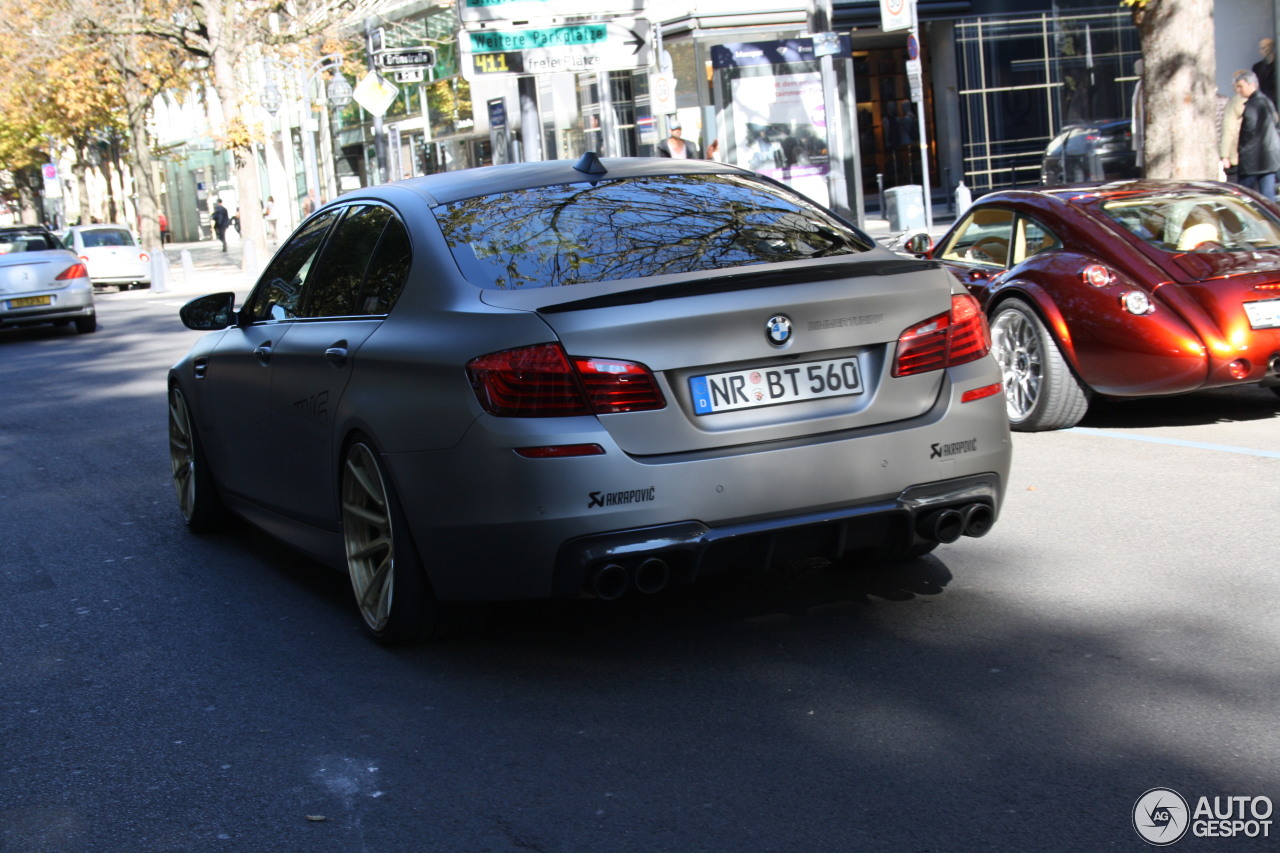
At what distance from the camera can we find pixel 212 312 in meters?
6.45

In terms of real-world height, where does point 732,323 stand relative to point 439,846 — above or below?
above

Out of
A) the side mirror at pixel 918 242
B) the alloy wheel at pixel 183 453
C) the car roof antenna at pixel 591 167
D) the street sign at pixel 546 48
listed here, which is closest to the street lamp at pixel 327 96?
the street sign at pixel 546 48

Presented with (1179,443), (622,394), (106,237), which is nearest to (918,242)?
(1179,443)

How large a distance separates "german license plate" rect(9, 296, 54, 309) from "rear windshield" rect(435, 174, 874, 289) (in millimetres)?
17963

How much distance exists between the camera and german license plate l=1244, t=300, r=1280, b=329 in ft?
25.3

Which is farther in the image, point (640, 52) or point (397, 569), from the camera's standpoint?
point (640, 52)

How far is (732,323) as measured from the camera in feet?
14.1

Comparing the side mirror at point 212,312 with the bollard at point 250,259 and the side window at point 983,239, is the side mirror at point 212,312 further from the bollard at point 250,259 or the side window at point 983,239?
the bollard at point 250,259

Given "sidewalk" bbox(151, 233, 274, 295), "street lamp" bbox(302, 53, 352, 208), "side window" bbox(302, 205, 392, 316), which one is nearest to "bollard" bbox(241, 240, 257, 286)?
"sidewalk" bbox(151, 233, 274, 295)

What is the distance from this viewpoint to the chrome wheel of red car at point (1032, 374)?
8305mm

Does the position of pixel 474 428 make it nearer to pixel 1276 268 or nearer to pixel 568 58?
pixel 1276 268

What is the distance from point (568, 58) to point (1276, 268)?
1133 cm

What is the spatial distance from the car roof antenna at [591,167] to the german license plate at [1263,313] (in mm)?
3981

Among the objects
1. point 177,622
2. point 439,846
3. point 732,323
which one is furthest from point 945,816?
point 177,622
